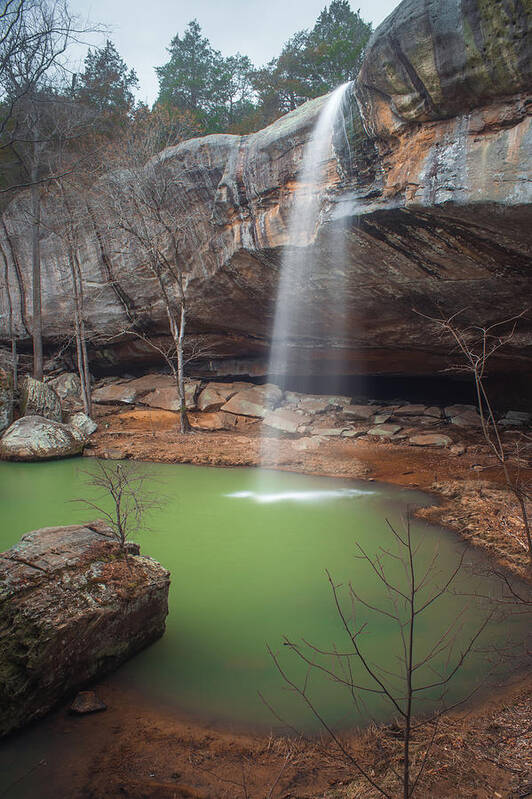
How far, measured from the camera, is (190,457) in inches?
454

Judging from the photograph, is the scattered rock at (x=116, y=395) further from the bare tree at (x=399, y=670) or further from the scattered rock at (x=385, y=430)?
the bare tree at (x=399, y=670)

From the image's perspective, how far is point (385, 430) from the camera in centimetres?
1338

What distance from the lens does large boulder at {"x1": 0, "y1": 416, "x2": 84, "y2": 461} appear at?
11.4 meters

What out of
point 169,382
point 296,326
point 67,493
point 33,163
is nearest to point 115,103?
point 33,163

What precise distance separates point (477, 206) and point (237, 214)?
6.44 meters

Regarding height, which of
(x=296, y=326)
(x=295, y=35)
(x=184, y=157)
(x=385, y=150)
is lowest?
(x=296, y=326)

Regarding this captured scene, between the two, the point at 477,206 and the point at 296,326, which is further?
the point at 296,326

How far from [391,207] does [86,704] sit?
8635 mm

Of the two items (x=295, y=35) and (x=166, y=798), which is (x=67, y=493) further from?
(x=295, y=35)

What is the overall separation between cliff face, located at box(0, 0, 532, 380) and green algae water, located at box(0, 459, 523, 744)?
16.2 ft

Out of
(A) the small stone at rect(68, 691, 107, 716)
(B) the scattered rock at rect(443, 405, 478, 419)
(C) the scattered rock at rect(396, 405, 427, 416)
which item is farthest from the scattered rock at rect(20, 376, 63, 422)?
(B) the scattered rock at rect(443, 405, 478, 419)

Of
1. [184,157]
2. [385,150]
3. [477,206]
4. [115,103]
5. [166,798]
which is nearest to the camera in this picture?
[166,798]

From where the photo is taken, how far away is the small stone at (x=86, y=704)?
3.18 metres

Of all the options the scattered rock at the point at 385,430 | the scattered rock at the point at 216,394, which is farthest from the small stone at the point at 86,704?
the scattered rock at the point at 216,394
